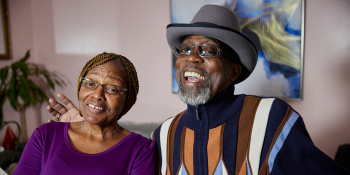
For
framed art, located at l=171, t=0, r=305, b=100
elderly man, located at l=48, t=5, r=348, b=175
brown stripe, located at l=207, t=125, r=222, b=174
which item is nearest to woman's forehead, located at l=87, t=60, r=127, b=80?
elderly man, located at l=48, t=5, r=348, b=175

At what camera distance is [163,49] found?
3.10m

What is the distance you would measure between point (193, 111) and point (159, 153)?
305 mm

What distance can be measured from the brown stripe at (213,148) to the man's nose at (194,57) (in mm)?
334

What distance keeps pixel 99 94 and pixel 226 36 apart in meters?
0.65

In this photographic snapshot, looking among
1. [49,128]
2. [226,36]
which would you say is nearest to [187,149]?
[226,36]

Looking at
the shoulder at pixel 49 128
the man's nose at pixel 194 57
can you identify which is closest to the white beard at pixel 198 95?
the man's nose at pixel 194 57

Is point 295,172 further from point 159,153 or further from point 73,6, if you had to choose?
point 73,6

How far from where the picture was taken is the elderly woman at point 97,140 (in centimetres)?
128

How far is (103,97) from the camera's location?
1310mm

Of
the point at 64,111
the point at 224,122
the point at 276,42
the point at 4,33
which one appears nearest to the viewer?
the point at 224,122

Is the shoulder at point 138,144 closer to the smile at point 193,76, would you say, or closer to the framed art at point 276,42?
the smile at point 193,76

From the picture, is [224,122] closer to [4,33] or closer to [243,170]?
[243,170]

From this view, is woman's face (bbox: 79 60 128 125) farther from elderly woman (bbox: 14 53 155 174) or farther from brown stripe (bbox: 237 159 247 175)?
brown stripe (bbox: 237 159 247 175)

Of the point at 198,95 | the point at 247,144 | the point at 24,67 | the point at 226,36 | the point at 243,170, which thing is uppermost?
the point at 226,36
